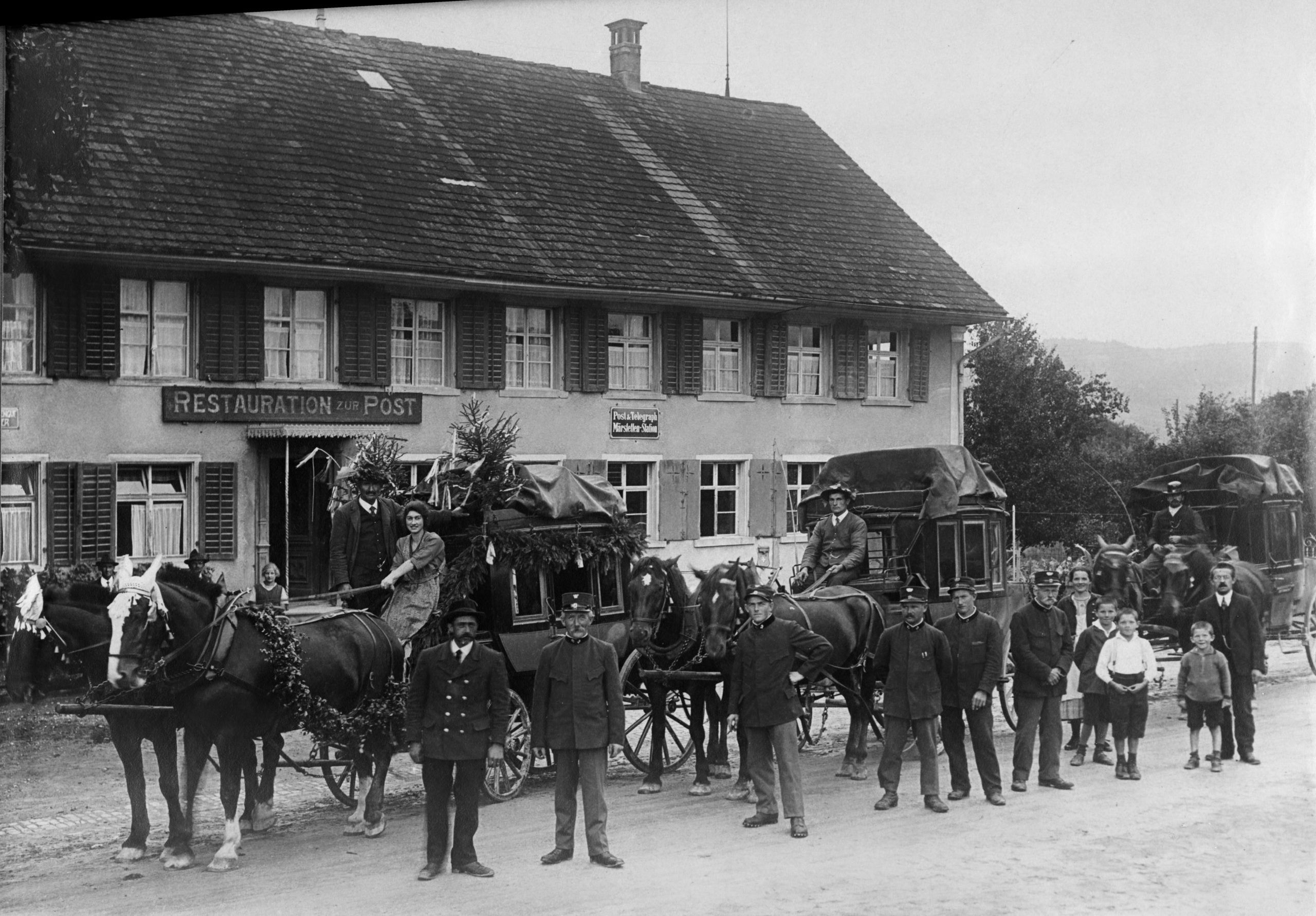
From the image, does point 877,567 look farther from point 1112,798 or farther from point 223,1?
point 223,1

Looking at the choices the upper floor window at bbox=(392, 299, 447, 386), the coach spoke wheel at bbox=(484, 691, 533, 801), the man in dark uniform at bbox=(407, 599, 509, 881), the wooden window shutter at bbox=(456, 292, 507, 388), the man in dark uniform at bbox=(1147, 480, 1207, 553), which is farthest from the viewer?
the wooden window shutter at bbox=(456, 292, 507, 388)

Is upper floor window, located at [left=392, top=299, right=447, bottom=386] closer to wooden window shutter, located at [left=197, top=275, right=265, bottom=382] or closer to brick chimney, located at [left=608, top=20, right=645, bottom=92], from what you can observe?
wooden window shutter, located at [left=197, top=275, right=265, bottom=382]

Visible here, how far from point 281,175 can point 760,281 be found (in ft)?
18.8

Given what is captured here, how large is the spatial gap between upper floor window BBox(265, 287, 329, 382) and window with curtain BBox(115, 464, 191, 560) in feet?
4.22

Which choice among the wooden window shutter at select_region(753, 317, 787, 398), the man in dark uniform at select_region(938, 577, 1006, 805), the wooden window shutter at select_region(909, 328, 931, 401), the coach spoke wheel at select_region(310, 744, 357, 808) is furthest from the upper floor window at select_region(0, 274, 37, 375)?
the wooden window shutter at select_region(909, 328, 931, 401)

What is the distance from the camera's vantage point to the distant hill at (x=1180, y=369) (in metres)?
8.37

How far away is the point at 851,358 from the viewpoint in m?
15.6

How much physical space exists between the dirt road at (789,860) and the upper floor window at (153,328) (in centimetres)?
404

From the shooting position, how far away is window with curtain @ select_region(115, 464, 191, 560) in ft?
39.9

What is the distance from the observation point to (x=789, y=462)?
15352 millimetres

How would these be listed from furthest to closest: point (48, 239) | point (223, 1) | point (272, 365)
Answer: point (272, 365), point (48, 239), point (223, 1)

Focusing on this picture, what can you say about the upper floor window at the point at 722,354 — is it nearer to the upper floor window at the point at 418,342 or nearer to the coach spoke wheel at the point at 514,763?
the upper floor window at the point at 418,342

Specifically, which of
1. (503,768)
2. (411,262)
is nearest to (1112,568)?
(503,768)

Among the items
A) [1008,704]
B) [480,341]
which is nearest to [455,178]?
[480,341]
